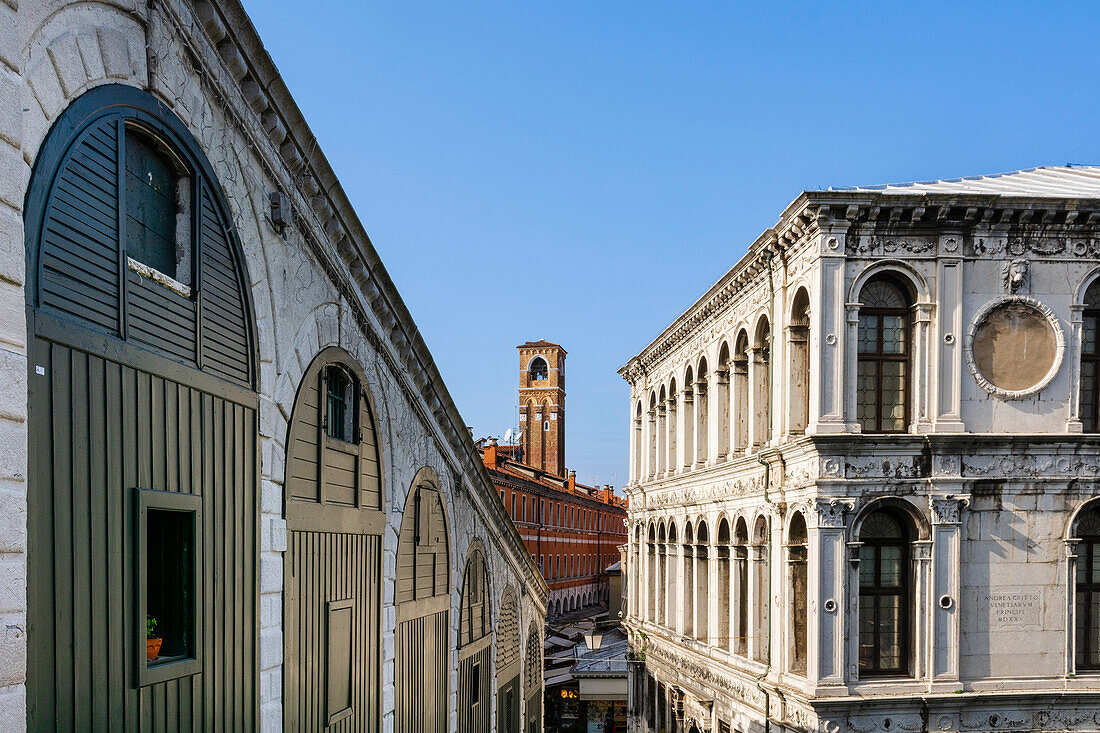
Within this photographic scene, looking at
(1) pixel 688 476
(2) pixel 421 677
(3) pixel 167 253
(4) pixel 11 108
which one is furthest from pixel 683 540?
(4) pixel 11 108

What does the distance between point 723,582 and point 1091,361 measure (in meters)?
8.95

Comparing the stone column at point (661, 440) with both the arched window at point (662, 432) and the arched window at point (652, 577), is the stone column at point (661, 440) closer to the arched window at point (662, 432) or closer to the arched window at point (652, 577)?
the arched window at point (662, 432)

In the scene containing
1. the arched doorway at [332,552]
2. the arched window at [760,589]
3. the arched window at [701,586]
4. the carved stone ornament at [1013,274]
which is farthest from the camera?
the arched window at [701,586]

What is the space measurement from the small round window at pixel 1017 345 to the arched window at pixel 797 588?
4.17 metres

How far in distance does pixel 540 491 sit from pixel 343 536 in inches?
2083

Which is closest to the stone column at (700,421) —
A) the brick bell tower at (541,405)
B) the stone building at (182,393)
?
the stone building at (182,393)

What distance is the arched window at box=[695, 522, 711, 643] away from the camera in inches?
917

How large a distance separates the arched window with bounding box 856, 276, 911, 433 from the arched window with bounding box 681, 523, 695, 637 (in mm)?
8491

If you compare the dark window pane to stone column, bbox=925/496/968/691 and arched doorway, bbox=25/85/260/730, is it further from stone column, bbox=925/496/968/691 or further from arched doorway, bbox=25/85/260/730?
stone column, bbox=925/496/968/691

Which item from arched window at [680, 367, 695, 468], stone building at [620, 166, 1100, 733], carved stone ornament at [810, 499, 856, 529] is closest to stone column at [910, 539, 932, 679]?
stone building at [620, 166, 1100, 733]

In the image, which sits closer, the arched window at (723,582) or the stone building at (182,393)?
the stone building at (182,393)

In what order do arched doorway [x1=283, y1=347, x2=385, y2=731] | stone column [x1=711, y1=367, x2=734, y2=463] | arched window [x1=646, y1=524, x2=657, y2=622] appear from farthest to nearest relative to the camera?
arched window [x1=646, y1=524, x2=657, y2=622] → stone column [x1=711, y1=367, x2=734, y2=463] → arched doorway [x1=283, y1=347, x2=385, y2=731]

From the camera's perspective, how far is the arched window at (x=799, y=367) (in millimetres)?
17641

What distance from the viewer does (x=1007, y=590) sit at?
16.5 m
